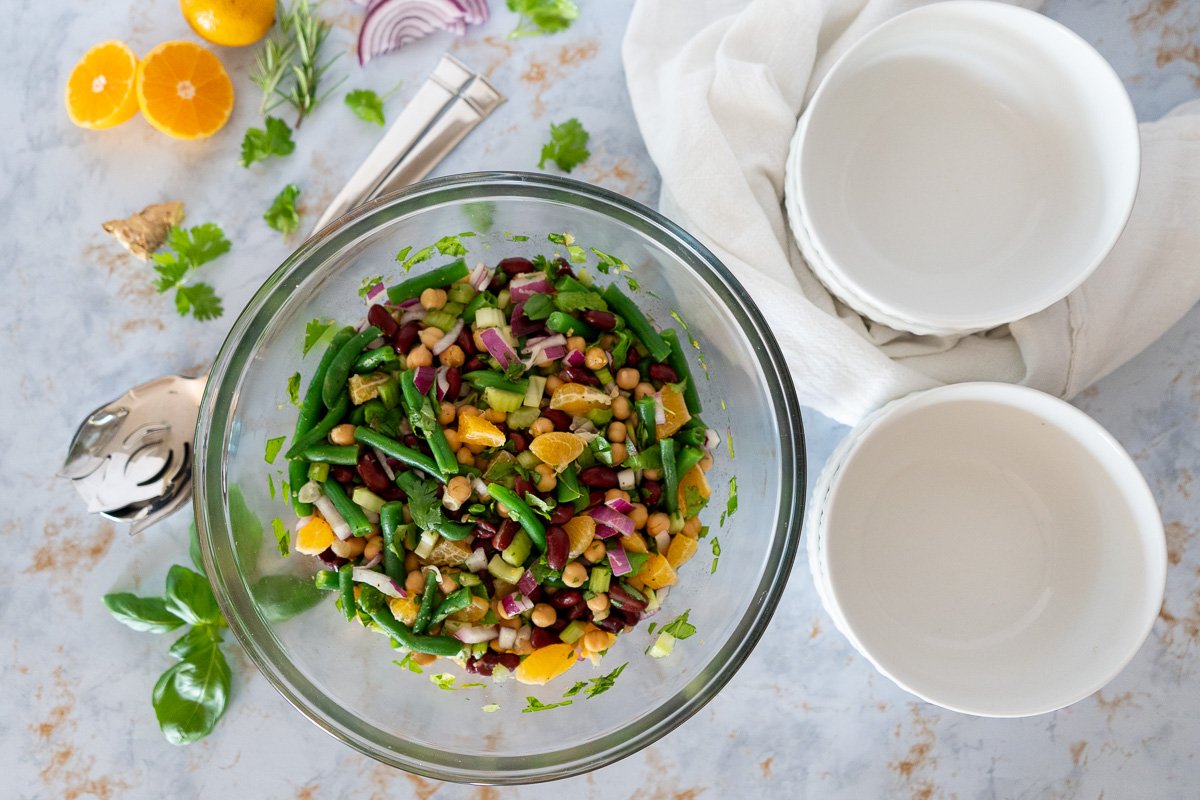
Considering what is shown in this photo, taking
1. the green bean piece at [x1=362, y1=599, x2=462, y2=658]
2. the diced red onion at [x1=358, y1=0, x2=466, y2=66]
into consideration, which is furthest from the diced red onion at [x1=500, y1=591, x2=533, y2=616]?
the diced red onion at [x1=358, y1=0, x2=466, y2=66]

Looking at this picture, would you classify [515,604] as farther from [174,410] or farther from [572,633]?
[174,410]

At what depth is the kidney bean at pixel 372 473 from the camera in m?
1.72

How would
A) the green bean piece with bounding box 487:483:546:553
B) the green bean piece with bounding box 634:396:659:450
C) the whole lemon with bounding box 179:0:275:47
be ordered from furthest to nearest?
1. the whole lemon with bounding box 179:0:275:47
2. the green bean piece with bounding box 634:396:659:450
3. the green bean piece with bounding box 487:483:546:553

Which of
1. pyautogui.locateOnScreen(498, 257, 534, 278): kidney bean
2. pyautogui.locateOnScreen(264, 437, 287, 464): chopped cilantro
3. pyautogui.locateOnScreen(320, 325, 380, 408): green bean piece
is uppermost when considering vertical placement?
pyautogui.locateOnScreen(320, 325, 380, 408): green bean piece

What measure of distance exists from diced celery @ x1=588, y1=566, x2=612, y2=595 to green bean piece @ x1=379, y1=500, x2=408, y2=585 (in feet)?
1.21

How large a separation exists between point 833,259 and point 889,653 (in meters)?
0.79

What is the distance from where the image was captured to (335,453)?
5.62 feet

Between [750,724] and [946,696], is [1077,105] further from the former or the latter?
[750,724]

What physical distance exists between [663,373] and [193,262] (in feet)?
3.71

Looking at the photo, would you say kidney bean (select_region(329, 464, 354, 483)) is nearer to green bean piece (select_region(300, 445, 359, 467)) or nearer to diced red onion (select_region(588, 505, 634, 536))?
green bean piece (select_region(300, 445, 359, 467))

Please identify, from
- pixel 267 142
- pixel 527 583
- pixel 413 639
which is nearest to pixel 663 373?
pixel 527 583

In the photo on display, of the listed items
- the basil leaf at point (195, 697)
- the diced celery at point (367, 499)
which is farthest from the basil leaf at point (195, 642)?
the diced celery at point (367, 499)

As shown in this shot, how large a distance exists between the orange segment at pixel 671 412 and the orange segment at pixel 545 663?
462mm

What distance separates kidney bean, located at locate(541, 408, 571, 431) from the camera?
175cm
